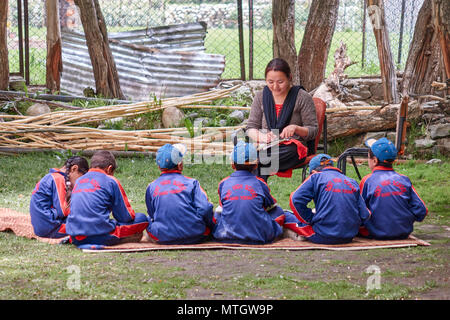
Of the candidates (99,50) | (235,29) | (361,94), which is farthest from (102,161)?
(235,29)

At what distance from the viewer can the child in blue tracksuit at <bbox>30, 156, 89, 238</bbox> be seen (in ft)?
16.2

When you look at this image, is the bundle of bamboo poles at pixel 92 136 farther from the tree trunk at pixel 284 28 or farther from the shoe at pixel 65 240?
the shoe at pixel 65 240

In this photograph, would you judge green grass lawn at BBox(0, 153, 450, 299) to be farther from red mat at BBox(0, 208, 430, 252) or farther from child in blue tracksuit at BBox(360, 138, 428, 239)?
child in blue tracksuit at BBox(360, 138, 428, 239)

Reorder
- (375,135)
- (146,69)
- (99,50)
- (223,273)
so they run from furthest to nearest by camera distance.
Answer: (146,69) < (99,50) < (375,135) < (223,273)

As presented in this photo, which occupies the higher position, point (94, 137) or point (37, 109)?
point (37, 109)

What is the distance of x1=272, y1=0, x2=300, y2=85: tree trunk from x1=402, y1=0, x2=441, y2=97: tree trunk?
1751 millimetres

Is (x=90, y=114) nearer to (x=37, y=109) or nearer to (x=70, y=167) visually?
(x=37, y=109)

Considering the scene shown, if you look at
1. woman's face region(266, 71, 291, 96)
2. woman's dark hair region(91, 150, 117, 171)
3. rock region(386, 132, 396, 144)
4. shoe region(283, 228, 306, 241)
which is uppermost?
woman's face region(266, 71, 291, 96)

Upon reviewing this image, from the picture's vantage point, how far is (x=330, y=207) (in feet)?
15.4

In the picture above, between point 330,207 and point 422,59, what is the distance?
17.5 ft

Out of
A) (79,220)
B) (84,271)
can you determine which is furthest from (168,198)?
(84,271)

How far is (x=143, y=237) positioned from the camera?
508 centimetres

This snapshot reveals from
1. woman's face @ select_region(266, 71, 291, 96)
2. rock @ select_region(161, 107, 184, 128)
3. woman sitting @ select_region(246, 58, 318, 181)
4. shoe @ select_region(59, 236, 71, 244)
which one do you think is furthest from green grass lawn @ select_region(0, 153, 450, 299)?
rock @ select_region(161, 107, 184, 128)

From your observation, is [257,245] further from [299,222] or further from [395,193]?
[395,193]
